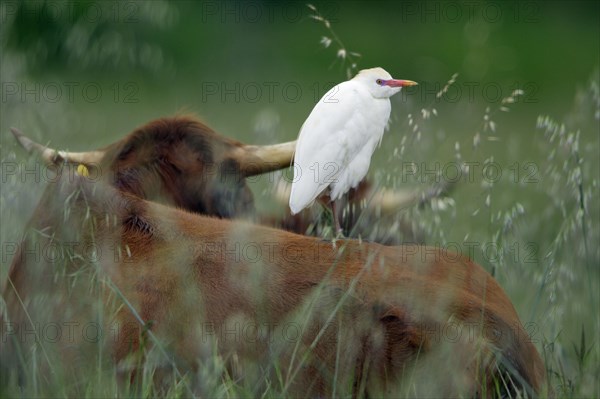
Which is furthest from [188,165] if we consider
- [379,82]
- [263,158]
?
[379,82]

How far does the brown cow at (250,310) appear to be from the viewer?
3.27 meters

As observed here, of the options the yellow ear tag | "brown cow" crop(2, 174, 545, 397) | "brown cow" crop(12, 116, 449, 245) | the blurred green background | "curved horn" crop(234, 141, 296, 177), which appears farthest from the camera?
"curved horn" crop(234, 141, 296, 177)

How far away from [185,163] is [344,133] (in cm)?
67

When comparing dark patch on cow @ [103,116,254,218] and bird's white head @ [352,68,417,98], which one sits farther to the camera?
dark patch on cow @ [103,116,254,218]

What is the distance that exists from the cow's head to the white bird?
1.16ft

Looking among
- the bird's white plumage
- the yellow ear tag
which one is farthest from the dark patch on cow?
the bird's white plumage

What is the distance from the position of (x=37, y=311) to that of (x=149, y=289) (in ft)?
1.18

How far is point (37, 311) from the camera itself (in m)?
3.21

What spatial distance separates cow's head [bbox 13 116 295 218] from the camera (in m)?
4.52

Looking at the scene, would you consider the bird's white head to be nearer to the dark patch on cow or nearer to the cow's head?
the cow's head

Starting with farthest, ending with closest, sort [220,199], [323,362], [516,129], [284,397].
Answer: [516,129], [220,199], [323,362], [284,397]

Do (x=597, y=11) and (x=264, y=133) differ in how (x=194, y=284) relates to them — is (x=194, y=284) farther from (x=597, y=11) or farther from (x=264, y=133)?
(x=597, y=11)

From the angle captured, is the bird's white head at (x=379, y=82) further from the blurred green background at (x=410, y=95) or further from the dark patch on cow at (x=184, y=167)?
the dark patch on cow at (x=184, y=167)

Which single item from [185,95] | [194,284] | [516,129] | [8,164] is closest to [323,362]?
[194,284]
